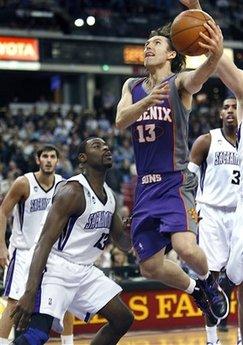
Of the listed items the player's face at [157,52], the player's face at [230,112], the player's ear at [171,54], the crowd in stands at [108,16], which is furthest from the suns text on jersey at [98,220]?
the crowd in stands at [108,16]

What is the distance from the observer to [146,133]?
6801 mm

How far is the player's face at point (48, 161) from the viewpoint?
28.9 feet

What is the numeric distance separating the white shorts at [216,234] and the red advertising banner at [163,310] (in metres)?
2.44

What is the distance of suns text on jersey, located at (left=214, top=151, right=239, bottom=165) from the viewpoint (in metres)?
9.05

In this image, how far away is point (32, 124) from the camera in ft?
72.0

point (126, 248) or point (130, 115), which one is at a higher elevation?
point (130, 115)

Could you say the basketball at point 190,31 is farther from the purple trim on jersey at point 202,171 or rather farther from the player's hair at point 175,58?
the purple trim on jersey at point 202,171

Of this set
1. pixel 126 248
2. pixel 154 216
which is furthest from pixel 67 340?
pixel 154 216

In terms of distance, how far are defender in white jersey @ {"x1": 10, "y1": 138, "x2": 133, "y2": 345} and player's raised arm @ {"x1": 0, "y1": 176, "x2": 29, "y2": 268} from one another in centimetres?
152

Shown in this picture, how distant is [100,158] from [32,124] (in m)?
15.1

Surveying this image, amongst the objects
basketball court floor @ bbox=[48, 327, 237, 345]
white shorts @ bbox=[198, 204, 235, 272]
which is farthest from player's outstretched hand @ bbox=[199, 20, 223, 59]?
basketball court floor @ bbox=[48, 327, 237, 345]

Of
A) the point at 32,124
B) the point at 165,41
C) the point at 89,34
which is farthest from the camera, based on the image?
the point at 89,34

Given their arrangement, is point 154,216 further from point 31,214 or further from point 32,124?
point 32,124

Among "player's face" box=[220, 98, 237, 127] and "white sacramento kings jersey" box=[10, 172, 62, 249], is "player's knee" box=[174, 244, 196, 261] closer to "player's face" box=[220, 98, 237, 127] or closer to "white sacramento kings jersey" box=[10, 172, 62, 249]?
"player's face" box=[220, 98, 237, 127]
